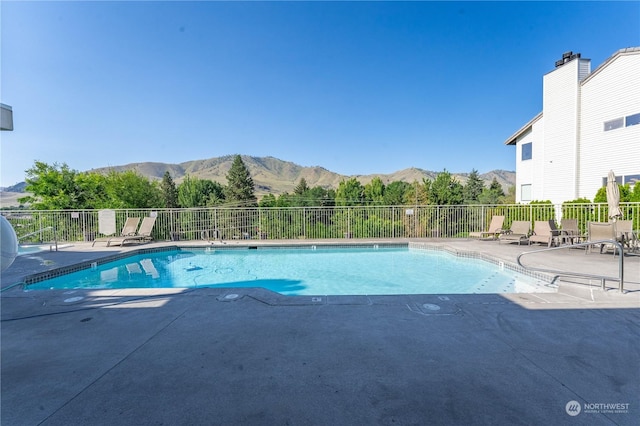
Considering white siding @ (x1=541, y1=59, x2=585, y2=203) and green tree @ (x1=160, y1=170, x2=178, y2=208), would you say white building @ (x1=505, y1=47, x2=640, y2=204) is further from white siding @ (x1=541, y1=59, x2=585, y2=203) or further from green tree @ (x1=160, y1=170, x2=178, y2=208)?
green tree @ (x1=160, y1=170, x2=178, y2=208)

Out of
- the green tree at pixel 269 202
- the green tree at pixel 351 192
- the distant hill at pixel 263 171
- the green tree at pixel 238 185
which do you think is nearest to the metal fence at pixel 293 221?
the green tree at pixel 269 202

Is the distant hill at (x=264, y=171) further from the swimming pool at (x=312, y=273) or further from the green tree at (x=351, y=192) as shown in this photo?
the swimming pool at (x=312, y=273)

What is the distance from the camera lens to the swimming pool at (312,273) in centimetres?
634

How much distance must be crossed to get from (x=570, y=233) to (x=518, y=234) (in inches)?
51.1

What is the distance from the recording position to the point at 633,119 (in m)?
11.9

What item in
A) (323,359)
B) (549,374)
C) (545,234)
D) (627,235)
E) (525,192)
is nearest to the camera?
(549,374)

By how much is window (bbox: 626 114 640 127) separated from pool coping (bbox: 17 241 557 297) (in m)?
9.75

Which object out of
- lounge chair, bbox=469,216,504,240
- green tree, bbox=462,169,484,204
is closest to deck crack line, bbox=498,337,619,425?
lounge chair, bbox=469,216,504,240

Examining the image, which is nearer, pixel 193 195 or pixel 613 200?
pixel 613 200

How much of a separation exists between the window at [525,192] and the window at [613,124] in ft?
15.6

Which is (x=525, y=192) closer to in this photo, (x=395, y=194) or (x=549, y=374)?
(x=395, y=194)

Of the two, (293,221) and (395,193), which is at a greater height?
(395,193)

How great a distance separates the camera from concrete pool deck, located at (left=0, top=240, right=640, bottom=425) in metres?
1.84

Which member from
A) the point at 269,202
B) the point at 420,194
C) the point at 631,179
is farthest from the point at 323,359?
the point at 269,202
